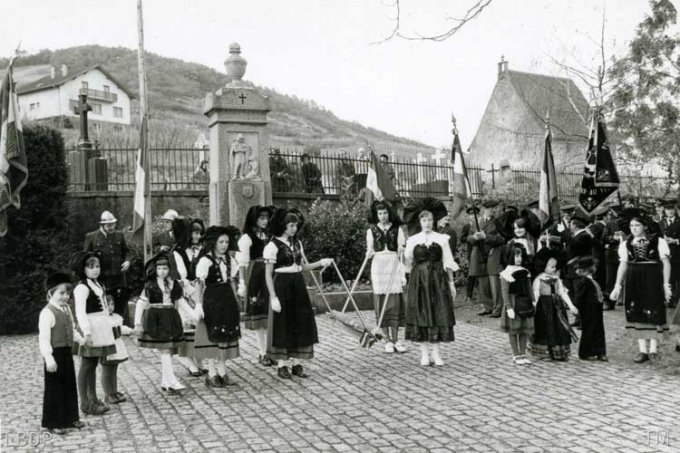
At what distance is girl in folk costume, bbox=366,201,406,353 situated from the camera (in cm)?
971

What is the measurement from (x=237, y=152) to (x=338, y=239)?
105 inches

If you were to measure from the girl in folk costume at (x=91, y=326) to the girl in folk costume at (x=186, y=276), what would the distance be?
0.99m

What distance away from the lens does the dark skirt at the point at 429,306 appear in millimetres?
8523

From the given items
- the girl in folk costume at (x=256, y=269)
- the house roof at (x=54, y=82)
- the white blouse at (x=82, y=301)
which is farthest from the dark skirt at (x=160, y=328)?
the house roof at (x=54, y=82)

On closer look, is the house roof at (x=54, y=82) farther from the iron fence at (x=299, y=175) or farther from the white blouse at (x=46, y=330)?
the white blouse at (x=46, y=330)

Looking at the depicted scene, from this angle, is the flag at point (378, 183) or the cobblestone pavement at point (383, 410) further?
the flag at point (378, 183)

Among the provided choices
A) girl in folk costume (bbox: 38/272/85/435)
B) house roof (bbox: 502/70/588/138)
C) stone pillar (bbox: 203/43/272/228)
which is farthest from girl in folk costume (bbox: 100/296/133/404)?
house roof (bbox: 502/70/588/138)

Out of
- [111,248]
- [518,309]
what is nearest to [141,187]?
[111,248]

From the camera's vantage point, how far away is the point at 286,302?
8070mm

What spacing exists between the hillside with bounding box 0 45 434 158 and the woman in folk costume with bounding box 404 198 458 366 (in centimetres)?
4761

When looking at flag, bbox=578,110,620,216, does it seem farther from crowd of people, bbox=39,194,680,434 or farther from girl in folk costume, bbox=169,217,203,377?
girl in folk costume, bbox=169,217,203,377

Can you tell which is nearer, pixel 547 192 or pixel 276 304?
pixel 276 304

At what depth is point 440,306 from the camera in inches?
337

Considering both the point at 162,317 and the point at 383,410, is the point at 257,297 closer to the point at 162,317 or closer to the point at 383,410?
the point at 162,317
